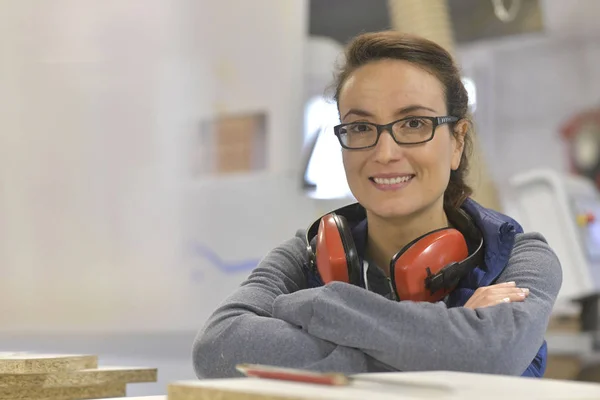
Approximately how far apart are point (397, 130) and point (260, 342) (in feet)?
1.28

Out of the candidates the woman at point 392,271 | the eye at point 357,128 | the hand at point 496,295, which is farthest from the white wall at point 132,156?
the hand at point 496,295

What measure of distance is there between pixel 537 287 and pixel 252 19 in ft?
10.8

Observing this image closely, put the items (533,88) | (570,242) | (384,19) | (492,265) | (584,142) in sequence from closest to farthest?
(492,265) < (570,242) < (584,142) < (533,88) < (384,19)

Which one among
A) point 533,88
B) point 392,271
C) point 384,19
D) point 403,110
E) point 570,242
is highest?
point 384,19

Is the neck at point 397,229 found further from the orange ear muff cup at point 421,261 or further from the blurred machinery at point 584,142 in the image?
the blurred machinery at point 584,142

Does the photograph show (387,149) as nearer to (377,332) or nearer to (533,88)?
(377,332)

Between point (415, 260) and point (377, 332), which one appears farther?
point (415, 260)

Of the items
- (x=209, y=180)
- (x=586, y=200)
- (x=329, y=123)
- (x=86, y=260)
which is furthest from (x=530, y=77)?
(x=329, y=123)

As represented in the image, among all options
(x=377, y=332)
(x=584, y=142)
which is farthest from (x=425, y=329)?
(x=584, y=142)

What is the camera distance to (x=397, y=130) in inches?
49.1

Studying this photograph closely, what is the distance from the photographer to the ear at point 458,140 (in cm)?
133

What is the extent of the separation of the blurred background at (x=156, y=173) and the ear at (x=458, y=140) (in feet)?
7.01

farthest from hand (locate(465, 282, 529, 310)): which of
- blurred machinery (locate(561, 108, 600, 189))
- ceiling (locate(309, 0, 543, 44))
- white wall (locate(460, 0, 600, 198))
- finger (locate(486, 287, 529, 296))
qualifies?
ceiling (locate(309, 0, 543, 44))

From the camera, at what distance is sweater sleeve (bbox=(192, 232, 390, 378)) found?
1034 millimetres
